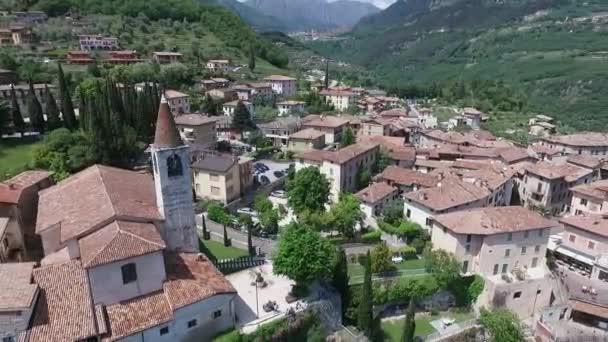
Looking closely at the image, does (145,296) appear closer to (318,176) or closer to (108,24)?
(318,176)

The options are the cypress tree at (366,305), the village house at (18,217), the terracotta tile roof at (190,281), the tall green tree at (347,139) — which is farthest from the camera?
the tall green tree at (347,139)

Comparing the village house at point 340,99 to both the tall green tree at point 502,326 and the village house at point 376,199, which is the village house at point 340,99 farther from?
the tall green tree at point 502,326

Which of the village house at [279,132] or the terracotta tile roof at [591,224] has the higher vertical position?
the village house at [279,132]

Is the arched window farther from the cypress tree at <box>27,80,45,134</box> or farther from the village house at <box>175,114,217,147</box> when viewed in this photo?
the cypress tree at <box>27,80,45,134</box>

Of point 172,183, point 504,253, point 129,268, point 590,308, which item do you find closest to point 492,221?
point 504,253

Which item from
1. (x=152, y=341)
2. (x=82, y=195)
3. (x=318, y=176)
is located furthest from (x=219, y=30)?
(x=152, y=341)

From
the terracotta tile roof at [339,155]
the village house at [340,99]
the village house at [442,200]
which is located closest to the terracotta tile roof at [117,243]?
the village house at [442,200]
